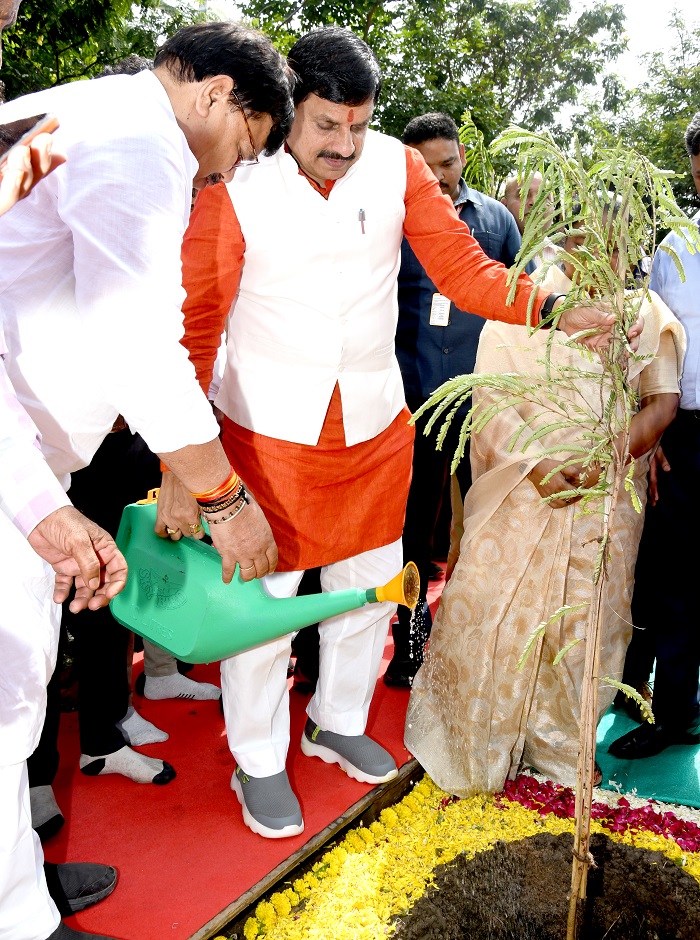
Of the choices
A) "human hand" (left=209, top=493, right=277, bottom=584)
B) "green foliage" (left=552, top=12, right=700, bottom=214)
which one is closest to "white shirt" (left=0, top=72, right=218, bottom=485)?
"human hand" (left=209, top=493, right=277, bottom=584)

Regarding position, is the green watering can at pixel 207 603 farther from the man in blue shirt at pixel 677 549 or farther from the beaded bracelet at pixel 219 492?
the man in blue shirt at pixel 677 549

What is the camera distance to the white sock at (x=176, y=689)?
3.33 metres

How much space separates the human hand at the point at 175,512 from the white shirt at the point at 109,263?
41cm

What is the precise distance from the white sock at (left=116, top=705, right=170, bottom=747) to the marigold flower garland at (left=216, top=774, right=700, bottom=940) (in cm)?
81

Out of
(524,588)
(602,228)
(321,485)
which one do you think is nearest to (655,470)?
(524,588)

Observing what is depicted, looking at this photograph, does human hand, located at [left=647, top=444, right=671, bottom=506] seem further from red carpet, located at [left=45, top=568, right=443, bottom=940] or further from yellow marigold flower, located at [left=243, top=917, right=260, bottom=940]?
yellow marigold flower, located at [left=243, top=917, right=260, bottom=940]

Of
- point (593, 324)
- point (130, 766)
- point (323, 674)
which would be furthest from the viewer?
point (323, 674)

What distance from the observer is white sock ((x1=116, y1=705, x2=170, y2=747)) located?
2.99m

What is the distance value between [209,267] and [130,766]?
1.61 meters

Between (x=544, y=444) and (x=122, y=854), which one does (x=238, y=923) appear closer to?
(x=122, y=854)

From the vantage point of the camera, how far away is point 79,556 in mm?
1471

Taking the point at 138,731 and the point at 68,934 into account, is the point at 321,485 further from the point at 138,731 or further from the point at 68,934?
the point at 68,934

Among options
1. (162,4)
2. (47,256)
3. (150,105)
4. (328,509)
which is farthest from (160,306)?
(162,4)

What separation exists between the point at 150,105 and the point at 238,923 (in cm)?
198
